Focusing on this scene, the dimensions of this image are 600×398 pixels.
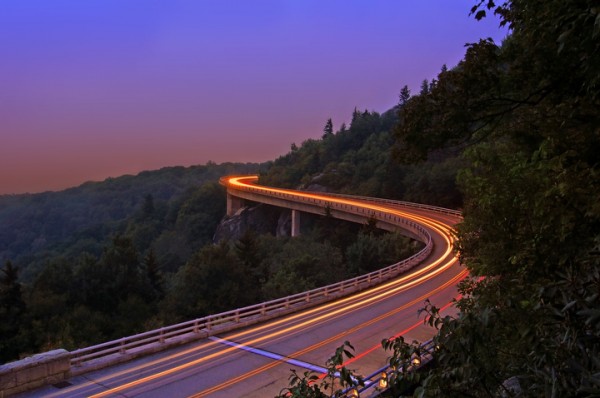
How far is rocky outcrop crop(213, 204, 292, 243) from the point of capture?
89.9 m

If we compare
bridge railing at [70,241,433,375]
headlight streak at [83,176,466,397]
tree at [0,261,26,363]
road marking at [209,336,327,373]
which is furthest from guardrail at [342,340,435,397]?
tree at [0,261,26,363]

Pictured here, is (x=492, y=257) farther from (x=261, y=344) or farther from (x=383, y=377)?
(x=261, y=344)

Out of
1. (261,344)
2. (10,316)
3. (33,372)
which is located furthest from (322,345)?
(10,316)

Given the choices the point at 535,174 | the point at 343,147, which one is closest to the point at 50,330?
the point at 535,174

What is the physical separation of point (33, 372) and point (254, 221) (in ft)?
267

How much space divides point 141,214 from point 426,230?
372 feet

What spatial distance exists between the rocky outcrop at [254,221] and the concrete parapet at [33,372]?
7387 cm

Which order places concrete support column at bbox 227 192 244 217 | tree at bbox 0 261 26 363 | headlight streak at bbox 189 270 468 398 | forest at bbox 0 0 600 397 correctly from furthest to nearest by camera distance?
concrete support column at bbox 227 192 244 217 → tree at bbox 0 261 26 363 → headlight streak at bbox 189 270 468 398 → forest at bbox 0 0 600 397

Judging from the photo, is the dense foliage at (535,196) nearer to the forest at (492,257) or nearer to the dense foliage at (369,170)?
the forest at (492,257)

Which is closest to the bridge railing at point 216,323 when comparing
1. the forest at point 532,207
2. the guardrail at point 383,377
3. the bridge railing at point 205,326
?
the bridge railing at point 205,326

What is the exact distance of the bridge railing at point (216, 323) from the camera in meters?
14.5

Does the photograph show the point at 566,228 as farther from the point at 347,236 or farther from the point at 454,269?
the point at 347,236

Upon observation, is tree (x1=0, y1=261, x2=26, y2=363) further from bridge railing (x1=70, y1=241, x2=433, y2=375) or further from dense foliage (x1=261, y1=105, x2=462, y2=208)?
dense foliage (x1=261, y1=105, x2=462, y2=208)

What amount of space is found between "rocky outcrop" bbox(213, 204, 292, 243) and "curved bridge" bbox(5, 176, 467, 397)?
200ft
